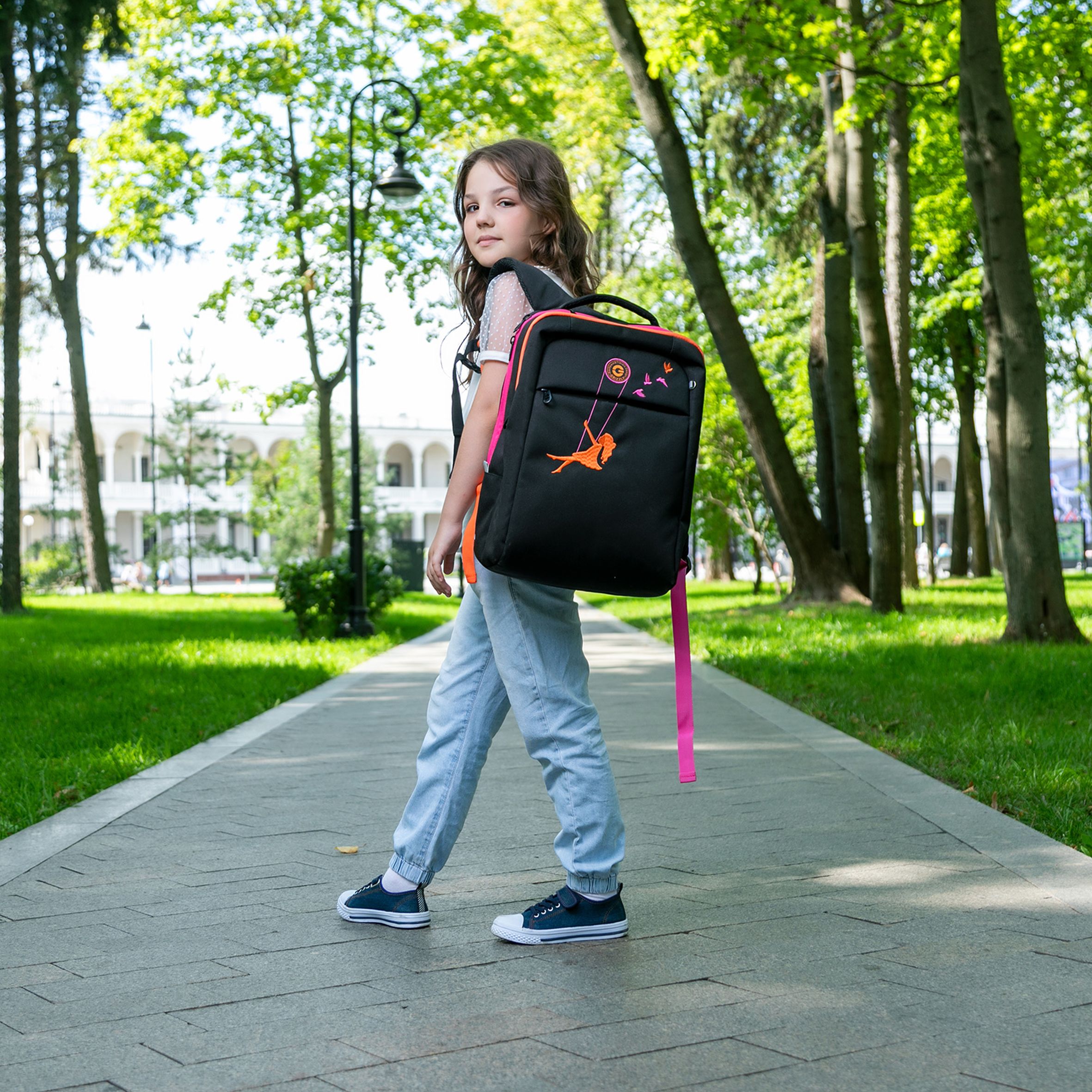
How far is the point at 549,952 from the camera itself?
3094 millimetres

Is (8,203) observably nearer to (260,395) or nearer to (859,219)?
(260,395)

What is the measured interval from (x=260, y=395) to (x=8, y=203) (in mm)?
6226

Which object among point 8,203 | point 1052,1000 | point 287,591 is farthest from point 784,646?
point 8,203

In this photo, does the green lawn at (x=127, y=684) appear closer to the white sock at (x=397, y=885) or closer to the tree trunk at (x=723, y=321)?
the white sock at (x=397, y=885)

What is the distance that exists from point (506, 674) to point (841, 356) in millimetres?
14147

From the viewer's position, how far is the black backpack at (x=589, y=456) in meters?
2.87

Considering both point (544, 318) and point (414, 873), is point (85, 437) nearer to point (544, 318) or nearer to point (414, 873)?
point (414, 873)

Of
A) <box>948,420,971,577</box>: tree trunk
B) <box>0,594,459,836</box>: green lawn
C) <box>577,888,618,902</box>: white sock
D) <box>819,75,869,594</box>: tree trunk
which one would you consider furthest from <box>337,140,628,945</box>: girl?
<box>948,420,971,577</box>: tree trunk

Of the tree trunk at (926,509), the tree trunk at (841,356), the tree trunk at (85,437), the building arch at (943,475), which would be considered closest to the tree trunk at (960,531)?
the tree trunk at (926,509)

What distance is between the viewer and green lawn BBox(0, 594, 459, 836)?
573 centimetres

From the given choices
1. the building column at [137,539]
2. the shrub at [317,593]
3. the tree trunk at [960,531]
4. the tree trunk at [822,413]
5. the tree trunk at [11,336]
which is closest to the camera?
the shrub at [317,593]

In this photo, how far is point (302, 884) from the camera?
12.4ft

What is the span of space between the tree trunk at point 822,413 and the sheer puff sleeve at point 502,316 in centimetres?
1438

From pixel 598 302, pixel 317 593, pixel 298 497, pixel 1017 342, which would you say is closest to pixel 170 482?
pixel 298 497
